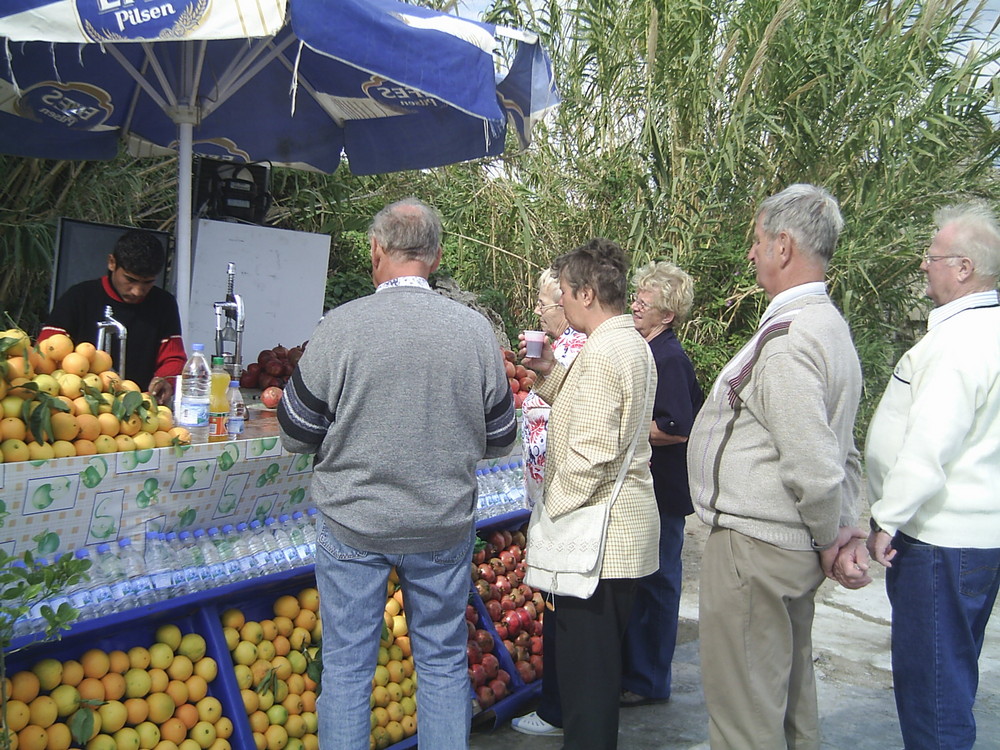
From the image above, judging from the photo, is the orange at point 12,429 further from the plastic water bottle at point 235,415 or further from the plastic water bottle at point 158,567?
the plastic water bottle at point 235,415

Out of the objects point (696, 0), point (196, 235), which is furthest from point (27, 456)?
point (696, 0)

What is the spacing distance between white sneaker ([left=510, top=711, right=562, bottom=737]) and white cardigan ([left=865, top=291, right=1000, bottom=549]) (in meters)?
1.47

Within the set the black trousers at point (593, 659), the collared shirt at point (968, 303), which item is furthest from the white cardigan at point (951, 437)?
the black trousers at point (593, 659)

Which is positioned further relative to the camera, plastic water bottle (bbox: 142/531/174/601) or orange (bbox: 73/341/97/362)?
orange (bbox: 73/341/97/362)

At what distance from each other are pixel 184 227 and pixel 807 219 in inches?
113

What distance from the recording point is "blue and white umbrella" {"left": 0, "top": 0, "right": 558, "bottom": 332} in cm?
257

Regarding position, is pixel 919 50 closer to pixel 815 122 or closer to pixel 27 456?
pixel 815 122

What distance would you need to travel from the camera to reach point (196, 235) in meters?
5.35

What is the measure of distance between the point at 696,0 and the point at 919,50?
185 centimetres

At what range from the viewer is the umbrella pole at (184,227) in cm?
395

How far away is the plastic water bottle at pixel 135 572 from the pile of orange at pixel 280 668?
30 cm

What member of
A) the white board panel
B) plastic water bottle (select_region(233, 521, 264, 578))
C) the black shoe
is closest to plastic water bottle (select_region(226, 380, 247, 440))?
plastic water bottle (select_region(233, 521, 264, 578))

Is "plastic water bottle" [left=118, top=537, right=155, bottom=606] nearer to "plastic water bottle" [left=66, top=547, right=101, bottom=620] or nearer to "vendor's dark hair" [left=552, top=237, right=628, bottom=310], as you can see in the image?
"plastic water bottle" [left=66, top=547, right=101, bottom=620]

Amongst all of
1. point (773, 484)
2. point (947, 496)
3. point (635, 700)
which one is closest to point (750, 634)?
point (773, 484)
